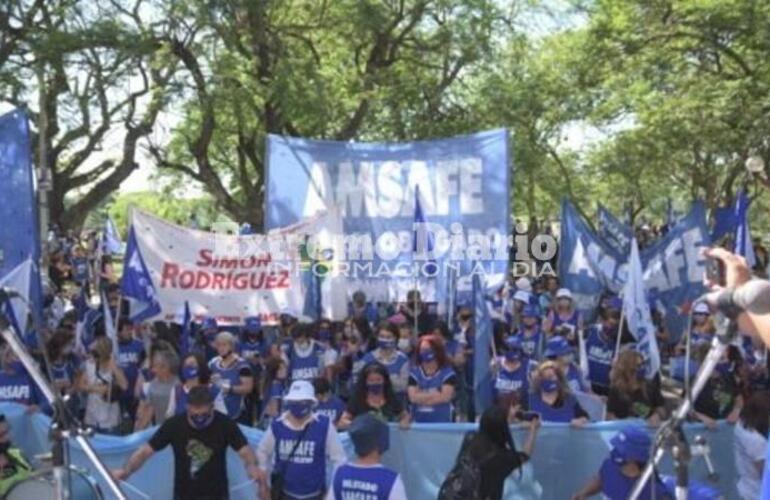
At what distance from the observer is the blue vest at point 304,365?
9.88m

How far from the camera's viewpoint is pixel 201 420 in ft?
20.1

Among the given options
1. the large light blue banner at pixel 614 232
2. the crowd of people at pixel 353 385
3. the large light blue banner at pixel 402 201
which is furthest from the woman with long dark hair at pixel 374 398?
the large light blue banner at pixel 614 232

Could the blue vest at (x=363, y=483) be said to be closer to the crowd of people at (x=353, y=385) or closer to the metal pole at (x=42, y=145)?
the crowd of people at (x=353, y=385)

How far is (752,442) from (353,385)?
10.9ft

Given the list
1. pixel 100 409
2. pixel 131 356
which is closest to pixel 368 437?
pixel 100 409

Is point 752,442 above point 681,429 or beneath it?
Result: beneath

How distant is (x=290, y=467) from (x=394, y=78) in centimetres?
1875

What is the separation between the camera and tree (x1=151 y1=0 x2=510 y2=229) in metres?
20.2

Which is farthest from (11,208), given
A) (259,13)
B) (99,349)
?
(259,13)

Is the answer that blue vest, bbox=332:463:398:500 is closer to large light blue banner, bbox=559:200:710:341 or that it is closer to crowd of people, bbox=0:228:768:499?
crowd of people, bbox=0:228:768:499

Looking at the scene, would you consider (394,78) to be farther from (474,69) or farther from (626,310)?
(626,310)

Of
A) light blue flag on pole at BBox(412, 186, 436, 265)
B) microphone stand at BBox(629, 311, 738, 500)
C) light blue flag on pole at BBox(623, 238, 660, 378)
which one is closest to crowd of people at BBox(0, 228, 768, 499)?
light blue flag on pole at BBox(623, 238, 660, 378)

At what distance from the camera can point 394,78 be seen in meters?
24.2

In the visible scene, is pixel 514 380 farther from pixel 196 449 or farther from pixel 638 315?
pixel 196 449
